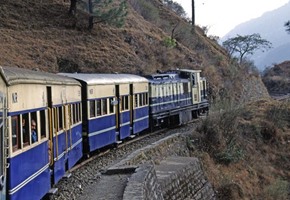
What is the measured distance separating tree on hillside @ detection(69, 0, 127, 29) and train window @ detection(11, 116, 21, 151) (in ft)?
114

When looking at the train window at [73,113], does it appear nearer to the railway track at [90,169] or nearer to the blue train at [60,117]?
the blue train at [60,117]

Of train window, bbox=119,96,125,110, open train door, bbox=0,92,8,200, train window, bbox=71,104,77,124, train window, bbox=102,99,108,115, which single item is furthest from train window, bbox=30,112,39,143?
A: train window, bbox=119,96,125,110

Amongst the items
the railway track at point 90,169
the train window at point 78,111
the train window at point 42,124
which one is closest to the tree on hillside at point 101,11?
the railway track at point 90,169

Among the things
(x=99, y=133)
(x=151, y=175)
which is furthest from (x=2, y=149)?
(x=99, y=133)

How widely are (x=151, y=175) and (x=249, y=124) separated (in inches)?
741

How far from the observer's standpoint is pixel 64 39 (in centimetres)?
4231

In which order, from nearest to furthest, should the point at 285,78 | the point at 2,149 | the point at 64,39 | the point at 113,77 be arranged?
the point at 2,149 < the point at 113,77 < the point at 64,39 < the point at 285,78

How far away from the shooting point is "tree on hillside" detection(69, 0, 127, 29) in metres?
42.5

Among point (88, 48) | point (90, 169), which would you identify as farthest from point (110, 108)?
point (88, 48)

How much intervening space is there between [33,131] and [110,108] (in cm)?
905

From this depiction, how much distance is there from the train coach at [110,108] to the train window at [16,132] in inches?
302

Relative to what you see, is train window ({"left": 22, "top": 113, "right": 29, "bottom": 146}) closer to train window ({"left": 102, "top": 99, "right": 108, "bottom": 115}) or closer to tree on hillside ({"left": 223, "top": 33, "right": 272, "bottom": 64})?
train window ({"left": 102, "top": 99, "right": 108, "bottom": 115})

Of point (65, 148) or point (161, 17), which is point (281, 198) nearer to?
point (65, 148)

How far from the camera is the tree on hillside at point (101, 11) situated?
42500mm
